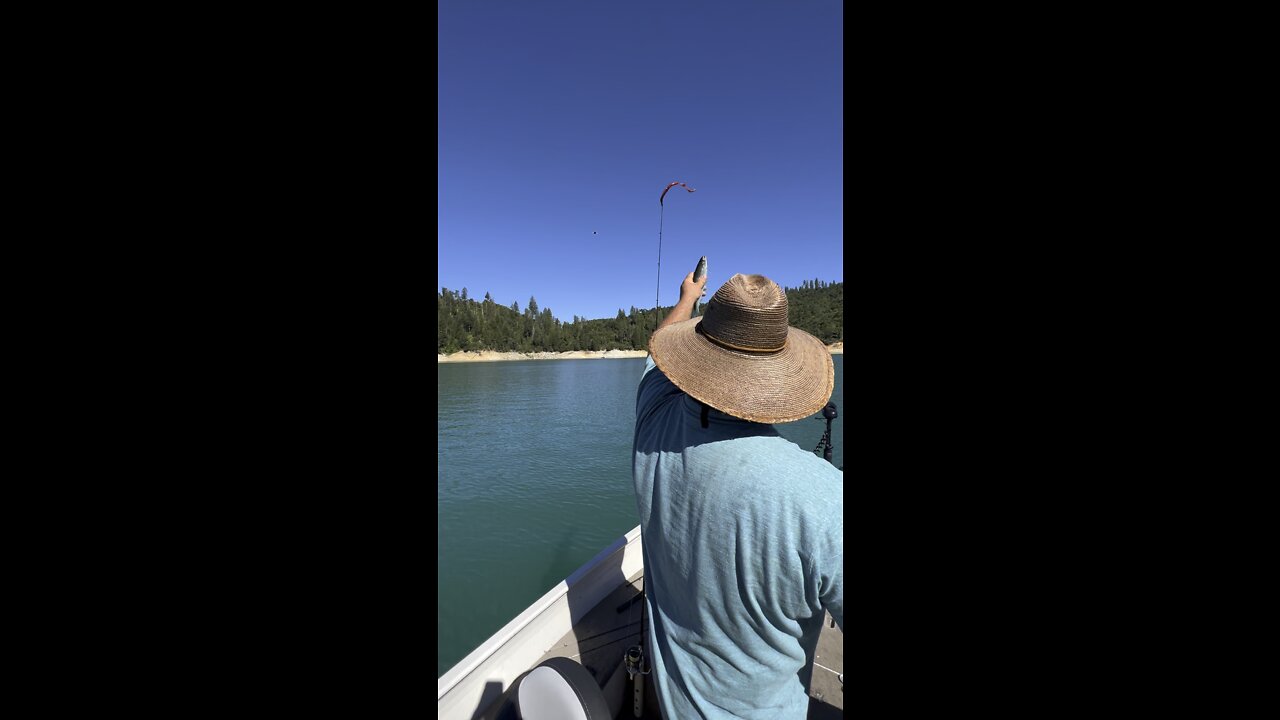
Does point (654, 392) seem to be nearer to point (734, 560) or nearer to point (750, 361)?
point (750, 361)

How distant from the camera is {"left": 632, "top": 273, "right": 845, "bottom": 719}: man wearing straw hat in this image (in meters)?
0.91

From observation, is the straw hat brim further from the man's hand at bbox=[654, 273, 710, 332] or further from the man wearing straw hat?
the man's hand at bbox=[654, 273, 710, 332]

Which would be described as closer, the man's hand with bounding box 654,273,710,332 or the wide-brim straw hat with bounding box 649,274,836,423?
the wide-brim straw hat with bounding box 649,274,836,423

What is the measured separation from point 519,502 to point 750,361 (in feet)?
30.1

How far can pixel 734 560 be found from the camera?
0.96 metres

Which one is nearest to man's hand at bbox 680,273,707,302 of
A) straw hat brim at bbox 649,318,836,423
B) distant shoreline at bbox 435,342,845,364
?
straw hat brim at bbox 649,318,836,423

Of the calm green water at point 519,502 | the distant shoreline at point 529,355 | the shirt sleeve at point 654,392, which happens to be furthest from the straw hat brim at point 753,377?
the distant shoreline at point 529,355
